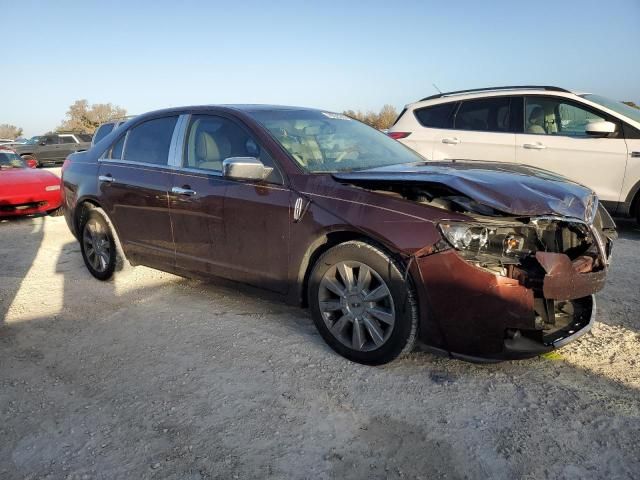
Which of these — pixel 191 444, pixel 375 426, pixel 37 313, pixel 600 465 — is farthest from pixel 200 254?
pixel 600 465

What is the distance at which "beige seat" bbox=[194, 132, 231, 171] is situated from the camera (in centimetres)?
390

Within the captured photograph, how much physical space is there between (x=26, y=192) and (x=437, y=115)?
263 inches

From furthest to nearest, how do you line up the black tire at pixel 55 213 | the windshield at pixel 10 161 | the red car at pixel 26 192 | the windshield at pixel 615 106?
1. the windshield at pixel 10 161
2. the black tire at pixel 55 213
3. the red car at pixel 26 192
4. the windshield at pixel 615 106

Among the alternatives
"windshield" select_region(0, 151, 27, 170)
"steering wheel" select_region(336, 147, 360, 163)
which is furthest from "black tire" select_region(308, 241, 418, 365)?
"windshield" select_region(0, 151, 27, 170)

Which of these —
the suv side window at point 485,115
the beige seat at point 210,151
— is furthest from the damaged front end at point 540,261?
the suv side window at point 485,115

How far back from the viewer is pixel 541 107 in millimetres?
6742

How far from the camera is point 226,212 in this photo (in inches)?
146

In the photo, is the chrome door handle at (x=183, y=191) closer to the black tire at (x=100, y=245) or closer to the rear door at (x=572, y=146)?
the black tire at (x=100, y=245)

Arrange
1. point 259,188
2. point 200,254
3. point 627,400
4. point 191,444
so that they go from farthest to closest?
point 200,254
point 259,188
point 627,400
point 191,444

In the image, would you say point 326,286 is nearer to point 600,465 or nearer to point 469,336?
point 469,336

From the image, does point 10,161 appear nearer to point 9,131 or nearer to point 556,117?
point 556,117

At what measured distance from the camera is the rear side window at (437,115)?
289 inches

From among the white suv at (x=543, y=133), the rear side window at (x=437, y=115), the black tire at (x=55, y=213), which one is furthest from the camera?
the black tire at (x=55, y=213)

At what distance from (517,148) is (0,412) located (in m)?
6.24
